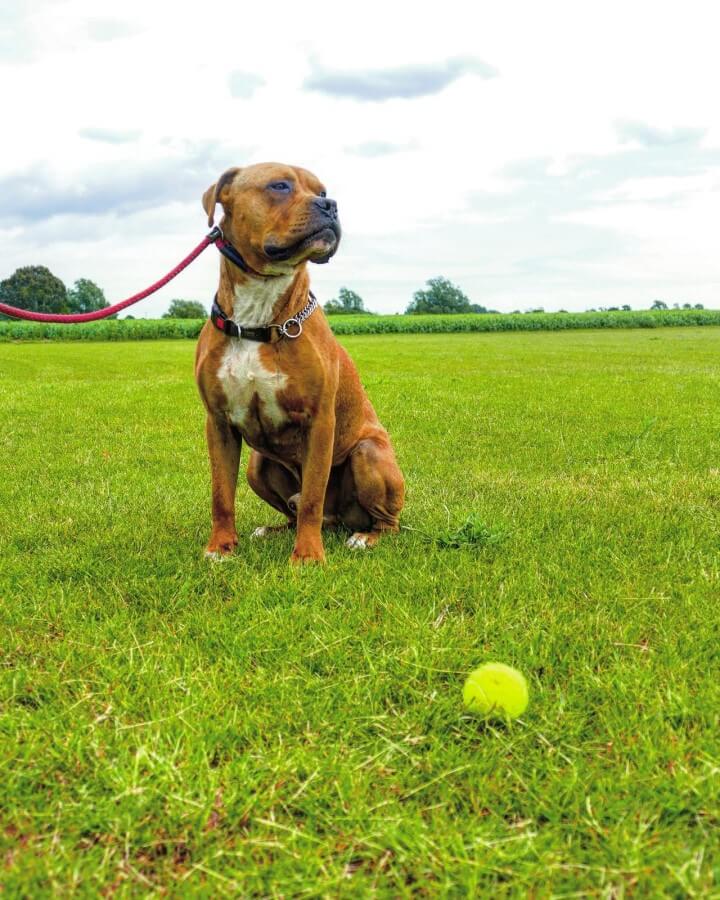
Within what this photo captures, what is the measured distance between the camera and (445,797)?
2074 millimetres

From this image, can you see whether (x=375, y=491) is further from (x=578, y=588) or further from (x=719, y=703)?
(x=719, y=703)

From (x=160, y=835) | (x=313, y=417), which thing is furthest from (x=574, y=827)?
(x=313, y=417)

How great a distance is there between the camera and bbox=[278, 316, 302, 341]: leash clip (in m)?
3.78

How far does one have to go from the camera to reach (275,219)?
3670mm

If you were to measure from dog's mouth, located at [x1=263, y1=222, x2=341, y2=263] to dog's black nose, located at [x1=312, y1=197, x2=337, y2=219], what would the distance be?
0.06 m

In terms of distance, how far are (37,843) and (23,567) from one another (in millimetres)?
2217

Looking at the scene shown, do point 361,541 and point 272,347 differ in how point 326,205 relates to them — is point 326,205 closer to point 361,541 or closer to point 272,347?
point 272,347

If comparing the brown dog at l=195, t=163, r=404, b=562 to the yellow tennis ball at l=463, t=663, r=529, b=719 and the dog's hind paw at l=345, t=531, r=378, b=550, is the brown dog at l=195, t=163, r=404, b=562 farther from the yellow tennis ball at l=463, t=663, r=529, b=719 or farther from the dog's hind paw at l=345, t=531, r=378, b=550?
the yellow tennis ball at l=463, t=663, r=529, b=719

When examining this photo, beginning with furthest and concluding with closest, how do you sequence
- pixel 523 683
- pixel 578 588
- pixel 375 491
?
pixel 375 491
pixel 578 588
pixel 523 683

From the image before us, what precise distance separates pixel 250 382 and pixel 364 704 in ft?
6.00

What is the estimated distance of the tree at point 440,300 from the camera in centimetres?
9012

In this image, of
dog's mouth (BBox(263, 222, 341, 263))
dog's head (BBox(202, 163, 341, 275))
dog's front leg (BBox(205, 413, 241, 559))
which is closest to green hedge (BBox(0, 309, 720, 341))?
dog's front leg (BBox(205, 413, 241, 559))

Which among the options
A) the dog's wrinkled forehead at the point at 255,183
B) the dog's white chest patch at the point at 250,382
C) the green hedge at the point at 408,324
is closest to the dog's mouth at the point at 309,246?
the dog's wrinkled forehead at the point at 255,183

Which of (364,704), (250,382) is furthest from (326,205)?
(364,704)
